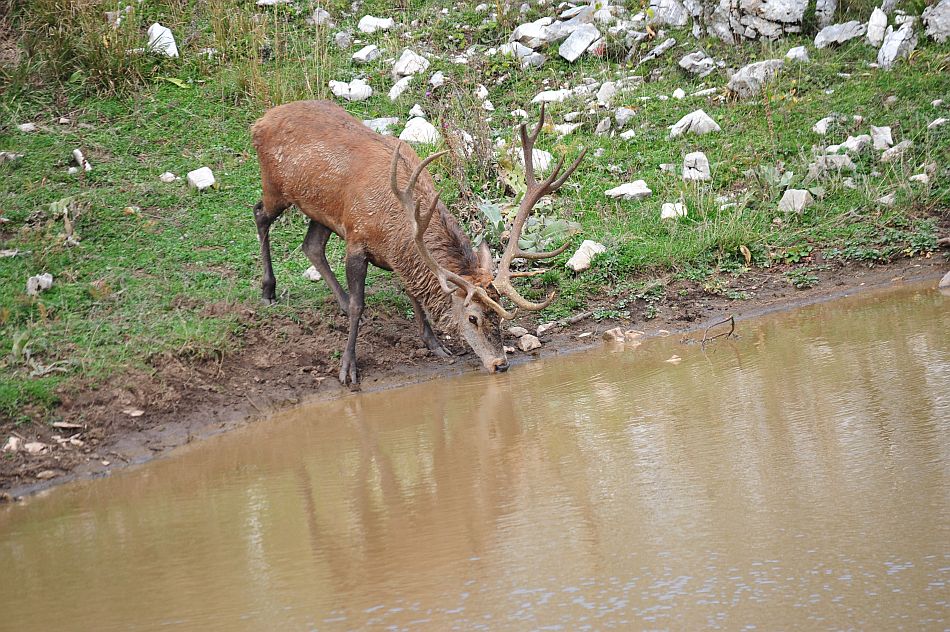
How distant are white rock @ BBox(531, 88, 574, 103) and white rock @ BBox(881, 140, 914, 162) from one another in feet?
12.6

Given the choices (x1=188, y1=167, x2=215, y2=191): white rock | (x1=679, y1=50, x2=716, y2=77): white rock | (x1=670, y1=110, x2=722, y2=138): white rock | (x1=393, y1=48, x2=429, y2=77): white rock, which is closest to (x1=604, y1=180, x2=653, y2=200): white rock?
(x1=670, y1=110, x2=722, y2=138): white rock

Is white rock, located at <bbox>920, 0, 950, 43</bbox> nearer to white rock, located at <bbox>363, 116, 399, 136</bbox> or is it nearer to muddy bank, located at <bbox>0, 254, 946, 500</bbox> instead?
muddy bank, located at <bbox>0, 254, 946, 500</bbox>

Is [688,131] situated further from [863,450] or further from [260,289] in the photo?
[863,450]

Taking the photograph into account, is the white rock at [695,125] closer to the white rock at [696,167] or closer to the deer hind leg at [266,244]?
the white rock at [696,167]

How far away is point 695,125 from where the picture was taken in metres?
11.2

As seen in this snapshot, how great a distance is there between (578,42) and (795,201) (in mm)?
4552

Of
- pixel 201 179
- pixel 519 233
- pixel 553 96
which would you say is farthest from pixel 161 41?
pixel 519 233

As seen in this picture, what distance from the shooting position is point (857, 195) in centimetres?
988

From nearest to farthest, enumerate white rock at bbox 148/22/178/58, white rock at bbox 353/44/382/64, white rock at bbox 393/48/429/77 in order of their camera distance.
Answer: white rock at bbox 148/22/178/58 < white rock at bbox 393/48/429/77 < white rock at bbox 353/44/382/64

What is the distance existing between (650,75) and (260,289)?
245 inches

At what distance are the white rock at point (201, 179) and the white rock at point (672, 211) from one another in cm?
467

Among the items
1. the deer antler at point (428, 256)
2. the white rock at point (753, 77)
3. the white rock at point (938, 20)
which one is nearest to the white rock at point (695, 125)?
the white rock at point (753, 77)

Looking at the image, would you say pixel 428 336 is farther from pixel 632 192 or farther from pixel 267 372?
pixel 632 192

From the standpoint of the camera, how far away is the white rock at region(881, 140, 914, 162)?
10.1m
